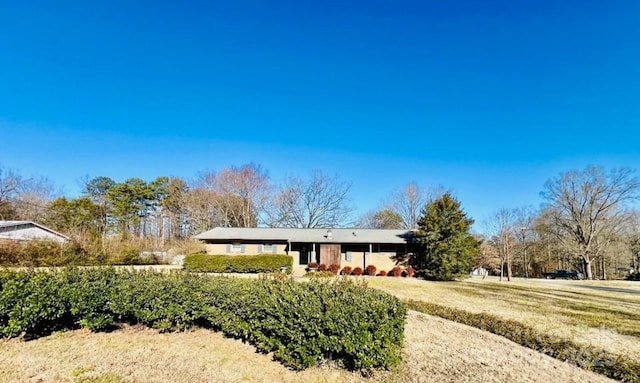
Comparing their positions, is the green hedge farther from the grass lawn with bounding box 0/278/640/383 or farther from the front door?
the grass lawn with bounding box 0/278/640/383

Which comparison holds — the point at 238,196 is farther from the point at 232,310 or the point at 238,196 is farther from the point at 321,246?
the point at 232,310

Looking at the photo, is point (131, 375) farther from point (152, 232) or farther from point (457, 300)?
point (152, 232)

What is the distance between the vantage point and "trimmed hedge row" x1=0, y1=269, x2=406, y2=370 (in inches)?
174

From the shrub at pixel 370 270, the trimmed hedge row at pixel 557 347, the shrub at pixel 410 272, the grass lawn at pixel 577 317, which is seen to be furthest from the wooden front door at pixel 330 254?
the trimmed hedge row at pixel 557 347

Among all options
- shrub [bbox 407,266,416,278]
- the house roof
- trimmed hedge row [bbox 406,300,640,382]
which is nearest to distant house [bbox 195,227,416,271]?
the house roof

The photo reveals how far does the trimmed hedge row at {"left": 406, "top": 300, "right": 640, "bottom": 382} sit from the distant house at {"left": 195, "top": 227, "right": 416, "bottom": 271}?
15.2 metres

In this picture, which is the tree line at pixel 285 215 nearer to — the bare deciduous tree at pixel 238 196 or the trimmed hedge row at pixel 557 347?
the bare deciduous tree at pixel 238 196

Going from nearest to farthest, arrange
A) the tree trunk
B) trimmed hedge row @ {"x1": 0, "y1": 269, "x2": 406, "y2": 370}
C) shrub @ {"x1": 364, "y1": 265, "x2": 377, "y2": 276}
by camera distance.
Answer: trimmed hedge row @ {"x1": 0, "y1": 269, "x2": 406, "y2": 370} → shrub @ {"x1": 364, "y1": 265, "x2": 377, "y2": 276} → the tree trunk

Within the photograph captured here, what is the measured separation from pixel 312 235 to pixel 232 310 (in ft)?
62.7

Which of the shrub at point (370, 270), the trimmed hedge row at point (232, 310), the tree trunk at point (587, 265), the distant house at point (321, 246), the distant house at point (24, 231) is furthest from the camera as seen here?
the tree trunk at point (587, 265)

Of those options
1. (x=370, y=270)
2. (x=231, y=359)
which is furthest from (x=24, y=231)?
(x=231, y=359)

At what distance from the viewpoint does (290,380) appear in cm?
423

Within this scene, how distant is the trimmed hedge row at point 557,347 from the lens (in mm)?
4824

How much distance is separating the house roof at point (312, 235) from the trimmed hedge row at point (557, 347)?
15348 mm
